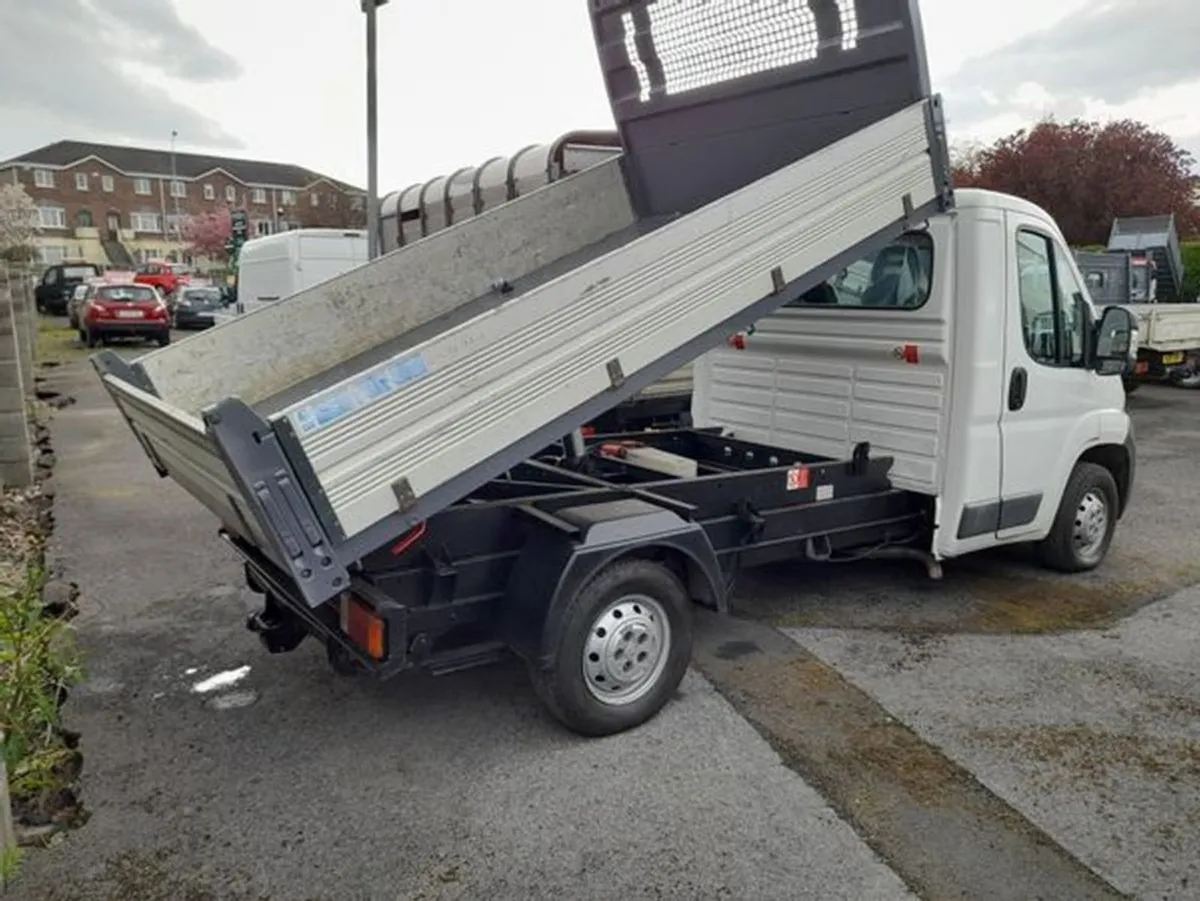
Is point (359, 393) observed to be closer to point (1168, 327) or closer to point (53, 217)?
point (1168, 327)

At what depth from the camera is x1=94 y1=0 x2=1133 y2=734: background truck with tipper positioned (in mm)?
2918

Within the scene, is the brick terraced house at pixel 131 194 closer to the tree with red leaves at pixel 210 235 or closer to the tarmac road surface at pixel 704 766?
the tree with red leaves at pixel 210 235

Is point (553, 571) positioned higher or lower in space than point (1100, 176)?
lower

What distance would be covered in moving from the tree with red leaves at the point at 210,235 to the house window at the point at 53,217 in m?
10.4

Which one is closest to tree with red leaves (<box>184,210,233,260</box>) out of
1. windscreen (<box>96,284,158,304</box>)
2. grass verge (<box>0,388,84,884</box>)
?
windscreen (<box>96,284,158,304</box>)

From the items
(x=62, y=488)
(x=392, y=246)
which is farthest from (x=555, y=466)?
(x=392, y=246)

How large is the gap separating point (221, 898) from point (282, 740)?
3.24 ft

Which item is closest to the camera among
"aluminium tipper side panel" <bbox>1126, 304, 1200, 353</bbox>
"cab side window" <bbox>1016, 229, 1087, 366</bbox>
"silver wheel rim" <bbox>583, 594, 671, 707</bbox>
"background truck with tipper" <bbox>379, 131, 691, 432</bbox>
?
"silver wheel rim" <bbox>583, 594, 671, 707</bbox>

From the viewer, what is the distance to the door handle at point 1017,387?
490cm

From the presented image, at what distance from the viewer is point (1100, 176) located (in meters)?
25.5

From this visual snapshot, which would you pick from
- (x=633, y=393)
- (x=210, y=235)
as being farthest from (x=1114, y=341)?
(x=210, y=235)

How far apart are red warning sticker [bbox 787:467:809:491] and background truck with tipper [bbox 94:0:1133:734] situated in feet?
0.04

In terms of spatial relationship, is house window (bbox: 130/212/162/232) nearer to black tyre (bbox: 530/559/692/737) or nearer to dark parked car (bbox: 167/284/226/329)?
dark parked car (bbox: 167/284/226/329)

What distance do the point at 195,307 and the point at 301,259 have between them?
14.2 meters
